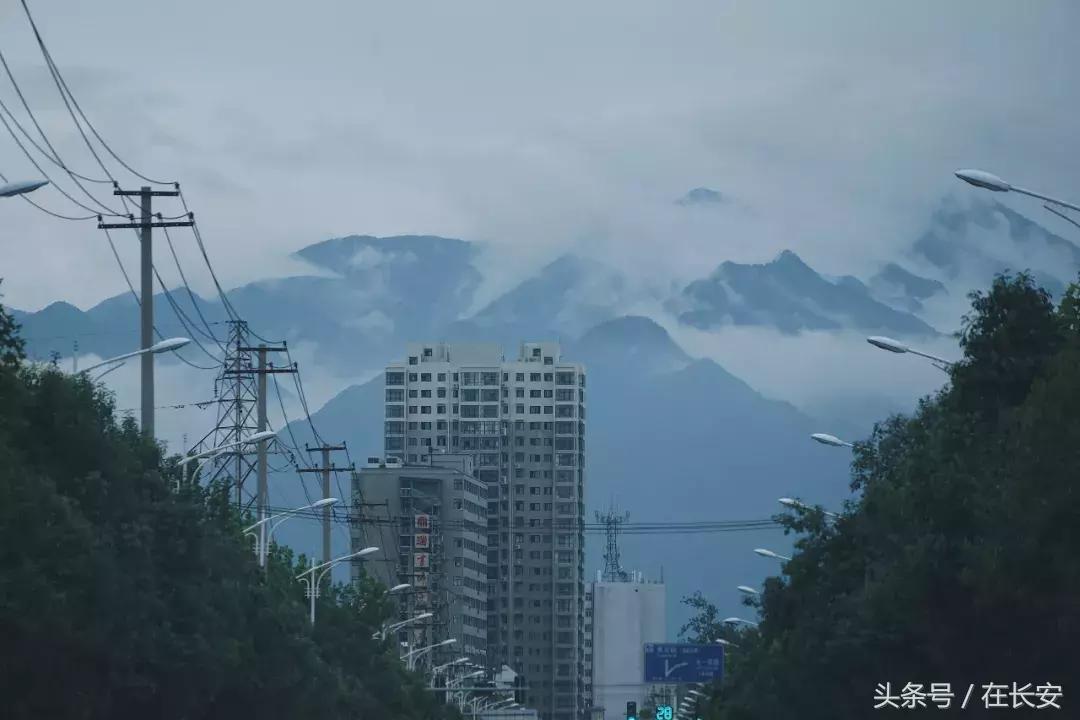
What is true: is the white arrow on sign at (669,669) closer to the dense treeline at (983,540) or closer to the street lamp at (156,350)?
the dense treeline at (983,540)

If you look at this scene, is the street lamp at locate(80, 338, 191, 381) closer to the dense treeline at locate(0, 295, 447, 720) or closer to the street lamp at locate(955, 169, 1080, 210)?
the dense treeline at locate(0, 295, 447, 720)

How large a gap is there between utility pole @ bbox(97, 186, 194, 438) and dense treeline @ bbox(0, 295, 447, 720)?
2911 millimetres

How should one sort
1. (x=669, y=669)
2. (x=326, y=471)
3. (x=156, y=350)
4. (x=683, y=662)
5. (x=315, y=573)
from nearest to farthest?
1. (x=156, y=350)
2. (x=315, y=573)
3. (x=326, y=471)
4. (x=669, y=669)
5. (x=683, y=662)

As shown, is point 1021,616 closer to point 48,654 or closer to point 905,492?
point 905,492

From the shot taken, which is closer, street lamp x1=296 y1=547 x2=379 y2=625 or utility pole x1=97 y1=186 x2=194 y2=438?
utility pole x1=97 y1=186 x2=194 y2=438

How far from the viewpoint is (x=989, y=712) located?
3703cm

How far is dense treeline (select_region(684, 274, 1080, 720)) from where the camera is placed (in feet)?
105

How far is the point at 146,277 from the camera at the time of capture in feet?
162

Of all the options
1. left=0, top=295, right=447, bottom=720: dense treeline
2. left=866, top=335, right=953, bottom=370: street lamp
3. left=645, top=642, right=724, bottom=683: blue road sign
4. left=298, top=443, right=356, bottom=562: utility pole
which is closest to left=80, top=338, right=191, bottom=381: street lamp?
left=0, top=295, right=447, bottom=720: dense treeline

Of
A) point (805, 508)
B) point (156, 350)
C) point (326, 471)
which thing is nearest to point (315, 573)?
point (326, 471)

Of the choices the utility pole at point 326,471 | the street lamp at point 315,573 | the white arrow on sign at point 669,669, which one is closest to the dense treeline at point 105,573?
the street lamp at point 315,573

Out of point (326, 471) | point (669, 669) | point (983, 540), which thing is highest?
point (326, 471)

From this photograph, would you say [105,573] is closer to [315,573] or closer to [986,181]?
[986,181]

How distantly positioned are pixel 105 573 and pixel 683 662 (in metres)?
80.8
